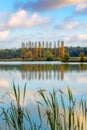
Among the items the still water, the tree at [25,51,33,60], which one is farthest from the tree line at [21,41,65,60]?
the still water

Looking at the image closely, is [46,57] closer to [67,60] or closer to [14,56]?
[67,60]

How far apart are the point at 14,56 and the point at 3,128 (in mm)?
74200

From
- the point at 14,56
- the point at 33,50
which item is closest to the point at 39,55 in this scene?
the point at 33,50

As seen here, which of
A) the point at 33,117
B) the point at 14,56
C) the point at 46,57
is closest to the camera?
the point at 33,117

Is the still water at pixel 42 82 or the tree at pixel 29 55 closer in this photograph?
the still water at pixel 42 82

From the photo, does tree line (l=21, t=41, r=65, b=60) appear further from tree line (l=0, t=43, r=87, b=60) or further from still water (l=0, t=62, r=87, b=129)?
still water (l=0, t=62, r=87, b=129)

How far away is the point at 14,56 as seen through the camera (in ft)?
257

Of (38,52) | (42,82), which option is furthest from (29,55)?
(42,82)

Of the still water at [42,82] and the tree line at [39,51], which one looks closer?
the still water at [42,82]

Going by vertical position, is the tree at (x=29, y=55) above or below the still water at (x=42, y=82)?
below

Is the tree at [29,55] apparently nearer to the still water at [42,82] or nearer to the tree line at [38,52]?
the tree line at [38,52]

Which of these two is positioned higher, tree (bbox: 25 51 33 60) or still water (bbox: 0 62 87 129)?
still water (bbox: 0 62 87 129)

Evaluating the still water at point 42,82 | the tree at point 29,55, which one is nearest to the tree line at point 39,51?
the tree at point 29,55

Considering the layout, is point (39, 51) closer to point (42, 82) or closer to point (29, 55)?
point (29, 55)
